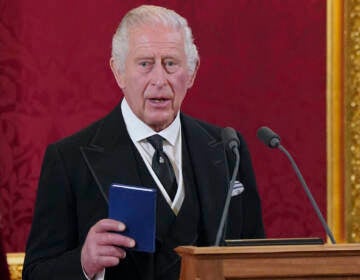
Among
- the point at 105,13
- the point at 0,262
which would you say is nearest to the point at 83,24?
the point at 105,13

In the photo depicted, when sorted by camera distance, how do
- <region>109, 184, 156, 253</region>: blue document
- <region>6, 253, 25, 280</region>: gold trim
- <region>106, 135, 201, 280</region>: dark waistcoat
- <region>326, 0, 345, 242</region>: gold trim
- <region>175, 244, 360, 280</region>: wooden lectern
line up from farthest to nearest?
<region>326, 0, 345, 242</region>: gold trim, <region>6, 253, 25, 280</region>: gold trim, <region>106, 135, 201, 280</region>: dark waistcoat, <region>109, 184, 156, 253</region>: blue document, <region>175, 244, 360, 280</region>: wooden lectern

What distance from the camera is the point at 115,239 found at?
8.19 feet

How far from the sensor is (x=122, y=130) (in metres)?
2.96

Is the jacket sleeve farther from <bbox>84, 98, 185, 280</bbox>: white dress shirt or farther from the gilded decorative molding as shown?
the gilded decorative molding

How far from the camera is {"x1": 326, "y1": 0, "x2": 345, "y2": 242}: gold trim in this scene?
4012 mm

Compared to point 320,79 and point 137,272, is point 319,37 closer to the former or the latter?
point 320,79

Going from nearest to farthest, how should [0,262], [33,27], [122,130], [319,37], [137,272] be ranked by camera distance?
[0,262]
[137,272]
[122,130]
[33,27]
[319,37]

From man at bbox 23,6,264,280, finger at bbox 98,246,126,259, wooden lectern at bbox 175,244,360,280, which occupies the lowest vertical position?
wooden lectern at bbox 175,244,360,280

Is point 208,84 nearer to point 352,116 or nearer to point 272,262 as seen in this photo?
point 352,116

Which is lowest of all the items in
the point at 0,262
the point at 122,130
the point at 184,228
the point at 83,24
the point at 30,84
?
the point at 0,262

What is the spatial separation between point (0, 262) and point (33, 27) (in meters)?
2.18

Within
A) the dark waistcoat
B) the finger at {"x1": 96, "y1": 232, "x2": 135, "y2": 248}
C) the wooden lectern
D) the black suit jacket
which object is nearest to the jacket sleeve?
the black suit jacket

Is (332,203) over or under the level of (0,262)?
over

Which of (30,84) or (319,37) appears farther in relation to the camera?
(319,37)
